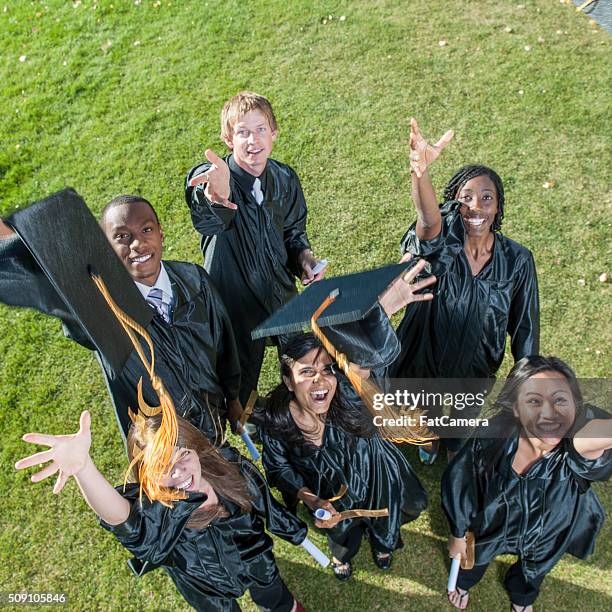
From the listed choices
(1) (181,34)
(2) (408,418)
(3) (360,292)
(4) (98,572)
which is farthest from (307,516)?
(1) (181,34)

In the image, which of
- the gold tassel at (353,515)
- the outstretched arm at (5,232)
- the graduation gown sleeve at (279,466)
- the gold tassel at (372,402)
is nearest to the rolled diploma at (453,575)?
the gold tassel at (353,515)

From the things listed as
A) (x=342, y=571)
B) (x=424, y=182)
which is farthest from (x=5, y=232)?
(x=342, y=571)

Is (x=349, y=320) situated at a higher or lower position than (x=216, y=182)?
lower

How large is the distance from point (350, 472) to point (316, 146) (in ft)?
12.3

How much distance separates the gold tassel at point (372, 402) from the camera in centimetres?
282

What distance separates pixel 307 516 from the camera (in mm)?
4086

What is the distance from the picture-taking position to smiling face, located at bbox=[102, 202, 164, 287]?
282 cm

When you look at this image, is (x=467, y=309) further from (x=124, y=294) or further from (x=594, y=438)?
(x=124, y=294)

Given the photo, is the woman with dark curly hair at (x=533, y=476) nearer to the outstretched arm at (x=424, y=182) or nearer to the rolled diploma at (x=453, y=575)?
the rolled diploma at (x=453, y=575)

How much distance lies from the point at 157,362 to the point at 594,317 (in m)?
3.48

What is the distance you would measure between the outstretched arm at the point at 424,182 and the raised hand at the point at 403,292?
21 centimetres

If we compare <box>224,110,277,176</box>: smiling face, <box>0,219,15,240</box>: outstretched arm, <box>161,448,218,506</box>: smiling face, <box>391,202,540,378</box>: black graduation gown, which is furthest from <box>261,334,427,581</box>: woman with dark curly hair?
<box>0,219,15,240</box>: outstretched arm

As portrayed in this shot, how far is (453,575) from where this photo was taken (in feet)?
11.7

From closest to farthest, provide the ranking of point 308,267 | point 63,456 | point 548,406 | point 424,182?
point 63,456 → point 548,406 → point 424,182 → point 308,267
